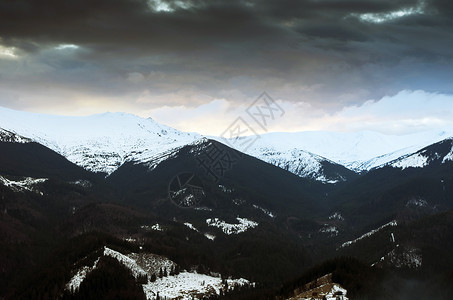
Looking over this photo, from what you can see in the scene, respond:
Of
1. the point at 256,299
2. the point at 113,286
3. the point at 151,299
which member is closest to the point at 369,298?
the point at 256,299

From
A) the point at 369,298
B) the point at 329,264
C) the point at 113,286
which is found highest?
the point at 113,286

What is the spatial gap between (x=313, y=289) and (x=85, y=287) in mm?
92443

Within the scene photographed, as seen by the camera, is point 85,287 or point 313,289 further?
point 85,287

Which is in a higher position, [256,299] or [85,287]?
[85,287]

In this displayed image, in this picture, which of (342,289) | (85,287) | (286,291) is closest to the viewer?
(342,289)

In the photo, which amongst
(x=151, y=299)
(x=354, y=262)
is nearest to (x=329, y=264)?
(x=354, y=262)

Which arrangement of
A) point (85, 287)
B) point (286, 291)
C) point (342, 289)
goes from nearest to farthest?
point (342, 289)
point (286, 291)
point (85, 287)

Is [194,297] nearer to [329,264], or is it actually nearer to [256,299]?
[256,299]

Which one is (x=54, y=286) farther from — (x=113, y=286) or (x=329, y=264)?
(x=329, y=264)

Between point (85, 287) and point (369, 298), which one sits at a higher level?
point (85, 287)

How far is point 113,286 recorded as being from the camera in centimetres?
19212

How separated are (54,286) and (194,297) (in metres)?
59.6

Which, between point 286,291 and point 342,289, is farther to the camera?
point 286,291

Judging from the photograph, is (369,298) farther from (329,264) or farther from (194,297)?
(194,297)
